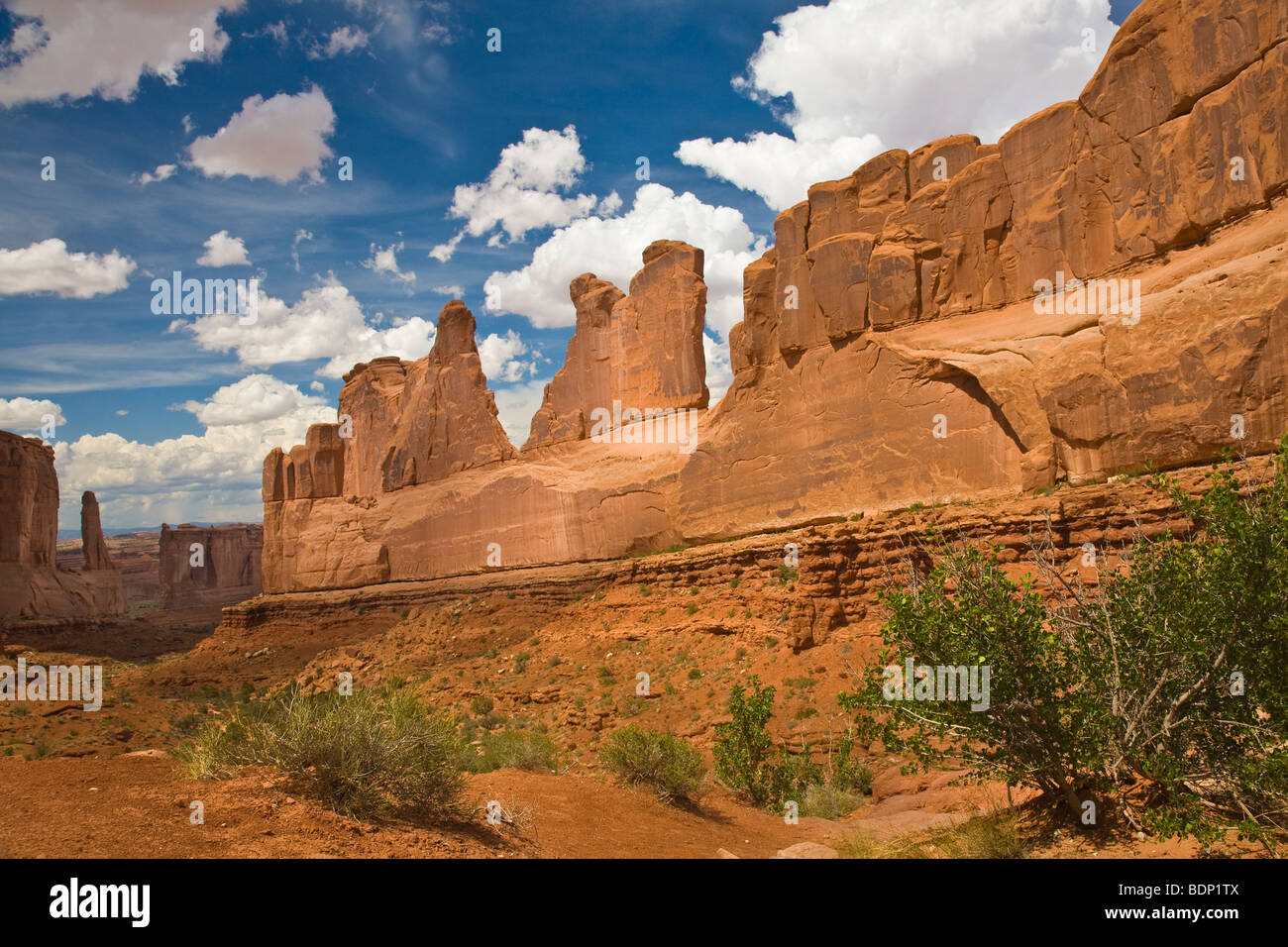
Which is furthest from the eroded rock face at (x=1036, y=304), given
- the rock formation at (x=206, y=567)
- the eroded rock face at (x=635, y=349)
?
the rock formation at (x=206, y=567)

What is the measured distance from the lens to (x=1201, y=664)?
9.05 m

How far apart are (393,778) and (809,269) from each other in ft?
69.2

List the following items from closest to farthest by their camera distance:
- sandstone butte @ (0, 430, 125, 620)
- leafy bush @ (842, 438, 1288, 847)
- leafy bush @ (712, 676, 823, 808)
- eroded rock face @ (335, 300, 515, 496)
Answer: leafy bush @ (842, 438, 1288, 847) < leafy bush @ (712, 676, 823, 808) < eroded rock face @ (335, 300, 515, 496) < sandstone butte @ (0, 430, 125, 620)

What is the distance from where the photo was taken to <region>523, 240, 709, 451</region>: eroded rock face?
111 ft

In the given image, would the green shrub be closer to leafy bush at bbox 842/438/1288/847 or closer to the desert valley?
the desert valley

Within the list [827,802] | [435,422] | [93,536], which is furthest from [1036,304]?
[93,536]

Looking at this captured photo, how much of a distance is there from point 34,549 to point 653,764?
59583 millimetres

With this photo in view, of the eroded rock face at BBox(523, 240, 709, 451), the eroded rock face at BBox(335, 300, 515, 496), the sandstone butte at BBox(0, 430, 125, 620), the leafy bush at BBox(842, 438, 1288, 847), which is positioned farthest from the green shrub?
the sandstone butte at BBox(0, 430, 125, 620)

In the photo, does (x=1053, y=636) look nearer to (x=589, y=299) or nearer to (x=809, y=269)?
(x=809, y=269)

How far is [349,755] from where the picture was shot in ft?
29.5

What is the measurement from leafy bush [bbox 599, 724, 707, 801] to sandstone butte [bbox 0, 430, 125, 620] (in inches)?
2151

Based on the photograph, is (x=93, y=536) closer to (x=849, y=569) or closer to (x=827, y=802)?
(x=849, y=569)

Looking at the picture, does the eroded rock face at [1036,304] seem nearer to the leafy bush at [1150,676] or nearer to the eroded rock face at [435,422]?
the leafy bush at [1150,676]

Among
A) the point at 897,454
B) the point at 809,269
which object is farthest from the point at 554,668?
the point at 809,269
